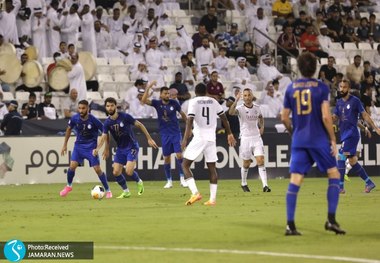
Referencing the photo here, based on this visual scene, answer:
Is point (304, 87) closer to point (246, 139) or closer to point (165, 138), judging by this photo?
point (246, 139)

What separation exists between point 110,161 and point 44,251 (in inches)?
764

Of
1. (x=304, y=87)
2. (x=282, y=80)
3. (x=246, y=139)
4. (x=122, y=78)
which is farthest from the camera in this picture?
(x=282, y=80)

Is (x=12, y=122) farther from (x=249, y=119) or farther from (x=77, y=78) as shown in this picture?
(x=249, y=119)

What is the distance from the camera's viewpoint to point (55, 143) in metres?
31.5

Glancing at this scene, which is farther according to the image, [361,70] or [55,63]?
[361,70]

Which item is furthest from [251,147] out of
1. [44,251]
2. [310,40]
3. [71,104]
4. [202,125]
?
[310,40]

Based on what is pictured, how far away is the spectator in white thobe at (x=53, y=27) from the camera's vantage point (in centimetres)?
3603

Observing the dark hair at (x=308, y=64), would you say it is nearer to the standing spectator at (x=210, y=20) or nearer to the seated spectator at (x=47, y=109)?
the seated spectator at (x=47, y=109)

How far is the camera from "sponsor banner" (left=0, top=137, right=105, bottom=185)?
102 ft

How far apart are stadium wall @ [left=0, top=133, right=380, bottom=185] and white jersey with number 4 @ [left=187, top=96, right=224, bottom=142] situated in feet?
36.6

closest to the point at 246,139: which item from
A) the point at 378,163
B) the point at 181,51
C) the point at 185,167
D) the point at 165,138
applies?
the point at 165,138

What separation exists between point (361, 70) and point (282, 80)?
2.88m

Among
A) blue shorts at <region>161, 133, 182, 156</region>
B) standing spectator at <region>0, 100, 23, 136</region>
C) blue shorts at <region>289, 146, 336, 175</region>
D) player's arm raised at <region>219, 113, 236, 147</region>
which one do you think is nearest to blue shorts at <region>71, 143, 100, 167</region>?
player's arm raised at <region>219, 113, 236, 147</region>

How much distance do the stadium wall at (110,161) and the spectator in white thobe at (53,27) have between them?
566cm
